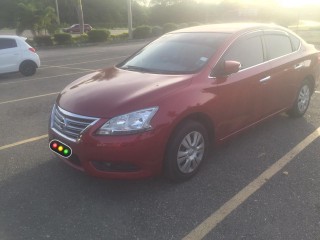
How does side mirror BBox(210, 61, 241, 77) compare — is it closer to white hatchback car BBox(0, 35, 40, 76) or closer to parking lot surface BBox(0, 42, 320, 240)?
parking lot surface BBox(0, 42, 320, 240)

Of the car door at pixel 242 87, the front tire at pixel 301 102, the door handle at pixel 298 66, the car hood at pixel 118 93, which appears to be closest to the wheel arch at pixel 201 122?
the car door at pixel 242 87

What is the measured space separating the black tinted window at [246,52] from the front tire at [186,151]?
103 cm

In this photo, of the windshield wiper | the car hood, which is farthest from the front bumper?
the windshield wiper

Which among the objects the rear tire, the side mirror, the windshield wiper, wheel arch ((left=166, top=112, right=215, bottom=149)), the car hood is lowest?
the rear tire

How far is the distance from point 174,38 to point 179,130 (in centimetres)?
178

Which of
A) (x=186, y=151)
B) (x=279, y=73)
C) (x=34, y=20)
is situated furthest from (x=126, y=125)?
(x=34, y=20)

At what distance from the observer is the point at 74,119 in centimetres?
363

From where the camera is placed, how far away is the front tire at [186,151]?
12.2 feet

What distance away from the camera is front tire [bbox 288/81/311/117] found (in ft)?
19.0

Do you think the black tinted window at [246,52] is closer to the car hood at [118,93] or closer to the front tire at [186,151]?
the car hood at [118,93]

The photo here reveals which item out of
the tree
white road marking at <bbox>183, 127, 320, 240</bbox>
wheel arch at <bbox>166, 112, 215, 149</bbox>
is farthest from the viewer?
the tree

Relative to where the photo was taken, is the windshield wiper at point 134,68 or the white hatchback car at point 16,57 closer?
the windshield wiper at point 134,68

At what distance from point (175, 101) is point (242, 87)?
1148 mm

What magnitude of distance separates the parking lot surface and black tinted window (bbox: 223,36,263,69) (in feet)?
3.69
